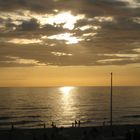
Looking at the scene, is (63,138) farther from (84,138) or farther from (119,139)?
(119,139)

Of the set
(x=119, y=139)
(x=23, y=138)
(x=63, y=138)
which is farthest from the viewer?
(x=23, y=138)

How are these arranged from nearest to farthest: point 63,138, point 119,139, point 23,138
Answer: point 119,139
point 63,138
point 23,138

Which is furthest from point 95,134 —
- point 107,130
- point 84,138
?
point 107,130

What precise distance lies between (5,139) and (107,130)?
1130cm

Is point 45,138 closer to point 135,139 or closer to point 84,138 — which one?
point 84,138

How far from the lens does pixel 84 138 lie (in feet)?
109

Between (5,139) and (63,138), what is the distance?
7.16 meters

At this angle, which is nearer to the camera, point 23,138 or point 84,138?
point 84,138

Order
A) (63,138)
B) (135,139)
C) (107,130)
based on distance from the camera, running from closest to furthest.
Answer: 1. (135,139)
2. (63,138)
3. (107,130)

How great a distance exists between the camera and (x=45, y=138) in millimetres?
34250

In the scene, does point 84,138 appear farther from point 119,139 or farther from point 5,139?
point 5,139

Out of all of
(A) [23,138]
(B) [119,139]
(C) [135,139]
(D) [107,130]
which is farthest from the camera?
(D) [107,130]

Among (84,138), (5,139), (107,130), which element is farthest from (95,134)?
(5,139)

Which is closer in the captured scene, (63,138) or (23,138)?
(63,138)
